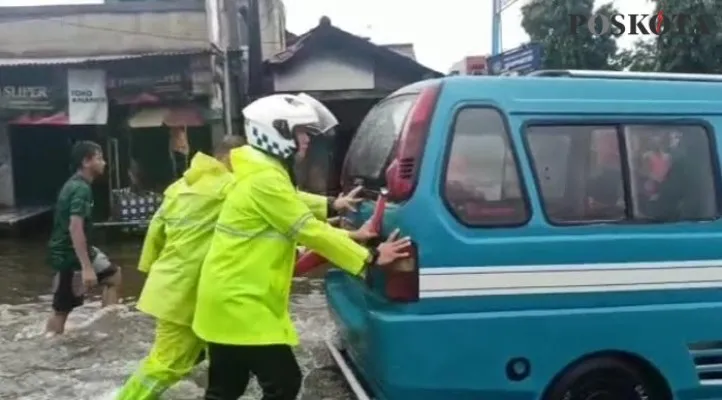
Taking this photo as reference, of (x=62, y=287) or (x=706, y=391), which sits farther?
(x=62, y=287)

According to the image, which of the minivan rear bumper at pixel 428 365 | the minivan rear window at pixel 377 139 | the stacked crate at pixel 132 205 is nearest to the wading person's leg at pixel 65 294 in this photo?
the minivan rear window at pixel 377 139

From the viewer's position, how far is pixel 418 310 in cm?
382

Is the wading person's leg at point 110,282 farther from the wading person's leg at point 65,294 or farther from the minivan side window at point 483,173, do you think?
the minivan side window at point 483,173

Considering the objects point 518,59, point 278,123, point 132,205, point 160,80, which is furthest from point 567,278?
point 160,80

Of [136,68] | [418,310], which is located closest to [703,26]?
[136,68]

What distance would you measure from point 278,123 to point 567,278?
1.45 meters

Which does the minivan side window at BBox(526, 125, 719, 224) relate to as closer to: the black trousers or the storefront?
the black trousers

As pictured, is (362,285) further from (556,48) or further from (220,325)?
(556,48)

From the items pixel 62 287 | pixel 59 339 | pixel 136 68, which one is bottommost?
pixel 59 339

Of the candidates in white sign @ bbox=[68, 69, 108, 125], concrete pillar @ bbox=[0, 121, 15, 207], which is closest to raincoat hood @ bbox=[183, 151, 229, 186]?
white sign @ bbox=[68, 69, 108, 125]

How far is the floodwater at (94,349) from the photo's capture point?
227 inches

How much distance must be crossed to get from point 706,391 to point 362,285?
1689 mm

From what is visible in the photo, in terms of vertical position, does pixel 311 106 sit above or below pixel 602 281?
above

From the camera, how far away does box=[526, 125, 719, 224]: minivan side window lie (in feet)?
13.2
